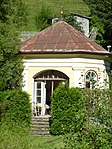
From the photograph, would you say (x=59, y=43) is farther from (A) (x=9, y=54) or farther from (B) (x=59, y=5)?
(B) (x=59, y=5)

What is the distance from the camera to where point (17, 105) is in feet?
71.6

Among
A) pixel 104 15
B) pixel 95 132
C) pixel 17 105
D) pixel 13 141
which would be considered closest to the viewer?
pixel 95 132

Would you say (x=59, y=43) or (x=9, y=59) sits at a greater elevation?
(x=59, y=43)

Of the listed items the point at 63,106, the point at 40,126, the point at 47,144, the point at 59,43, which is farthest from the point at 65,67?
the point at 47,144

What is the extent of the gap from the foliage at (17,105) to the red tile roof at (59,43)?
13.0 ft

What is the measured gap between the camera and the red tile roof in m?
25.0

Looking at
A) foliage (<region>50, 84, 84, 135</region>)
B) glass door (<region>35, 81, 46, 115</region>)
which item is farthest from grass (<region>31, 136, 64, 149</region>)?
glass door (<region>35, 81, 46, 115</region>)

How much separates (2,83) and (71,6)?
68.2 m

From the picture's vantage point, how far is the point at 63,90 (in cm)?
2172

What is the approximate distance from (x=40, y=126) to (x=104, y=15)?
3338cm

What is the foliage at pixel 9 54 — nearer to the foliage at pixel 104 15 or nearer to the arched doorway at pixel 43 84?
the arched doorway at pixel 43 84

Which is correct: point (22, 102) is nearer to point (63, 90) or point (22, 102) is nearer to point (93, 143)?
point (63, 90)

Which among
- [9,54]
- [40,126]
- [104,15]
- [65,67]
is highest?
[104,15]

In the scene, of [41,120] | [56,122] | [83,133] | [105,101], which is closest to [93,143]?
[83,133]
